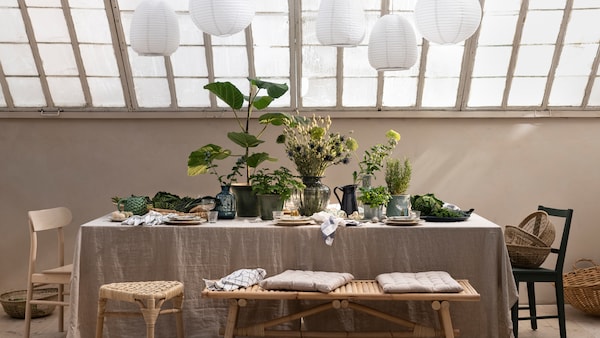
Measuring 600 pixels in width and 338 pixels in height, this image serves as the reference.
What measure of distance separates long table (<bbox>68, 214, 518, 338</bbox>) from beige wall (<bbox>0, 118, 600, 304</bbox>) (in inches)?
77.1

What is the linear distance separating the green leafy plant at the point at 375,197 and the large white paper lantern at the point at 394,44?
2.81 ft

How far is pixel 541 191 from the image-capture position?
6.60 m

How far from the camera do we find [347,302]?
4211 mm

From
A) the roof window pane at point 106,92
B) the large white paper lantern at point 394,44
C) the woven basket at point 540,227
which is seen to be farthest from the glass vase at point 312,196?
the roof window pane at point 106,92

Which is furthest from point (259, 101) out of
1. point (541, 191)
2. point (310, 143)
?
point (541, 191)

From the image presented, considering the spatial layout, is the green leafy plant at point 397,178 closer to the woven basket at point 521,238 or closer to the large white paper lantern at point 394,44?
the large white paper lantern at point 394,44

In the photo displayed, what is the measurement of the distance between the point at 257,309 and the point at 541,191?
10.3 feet

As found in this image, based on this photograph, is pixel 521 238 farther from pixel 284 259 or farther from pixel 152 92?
pixel 152 92

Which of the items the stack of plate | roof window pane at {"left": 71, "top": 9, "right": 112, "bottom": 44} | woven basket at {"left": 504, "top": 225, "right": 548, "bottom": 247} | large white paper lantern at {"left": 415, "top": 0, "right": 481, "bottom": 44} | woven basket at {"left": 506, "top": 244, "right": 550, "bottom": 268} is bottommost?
woven basket at {"left": 506, "top": 244, "right": 550, "bottom": 268}

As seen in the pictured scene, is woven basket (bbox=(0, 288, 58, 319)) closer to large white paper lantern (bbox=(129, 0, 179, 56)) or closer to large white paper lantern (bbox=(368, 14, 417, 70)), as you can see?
large white paper lantern (bbox=(129, 0, 179, 56))

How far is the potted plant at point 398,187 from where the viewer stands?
4.96m

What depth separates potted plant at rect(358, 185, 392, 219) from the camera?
4.87 meters

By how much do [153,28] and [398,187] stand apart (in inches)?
78.7

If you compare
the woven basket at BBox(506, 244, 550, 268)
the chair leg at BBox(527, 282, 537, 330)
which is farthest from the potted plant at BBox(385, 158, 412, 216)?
the chair leg at BBox(527, 282, 537, 330)
